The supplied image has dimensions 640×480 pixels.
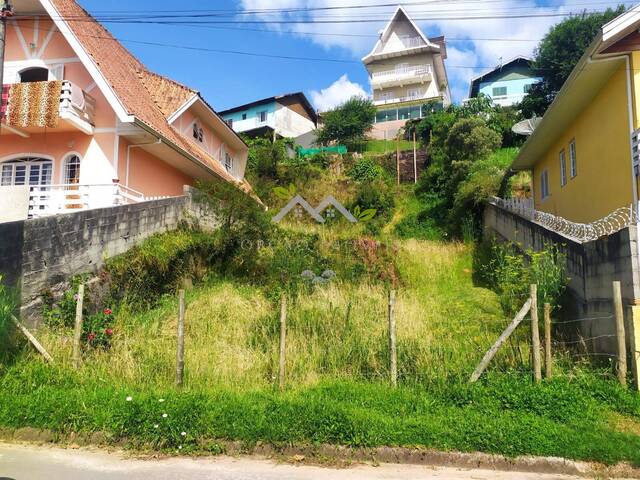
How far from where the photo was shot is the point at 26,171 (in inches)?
534

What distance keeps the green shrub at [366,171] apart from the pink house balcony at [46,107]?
16.7 m

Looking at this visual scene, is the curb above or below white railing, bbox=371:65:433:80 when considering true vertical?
below

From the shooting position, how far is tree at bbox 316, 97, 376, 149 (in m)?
32.9

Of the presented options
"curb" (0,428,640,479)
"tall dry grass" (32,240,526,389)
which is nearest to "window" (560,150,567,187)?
"tall dry grass" (32,240,526,389)

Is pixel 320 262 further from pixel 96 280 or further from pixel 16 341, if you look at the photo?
pixel 16 341

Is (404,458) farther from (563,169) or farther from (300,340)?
(563,169)

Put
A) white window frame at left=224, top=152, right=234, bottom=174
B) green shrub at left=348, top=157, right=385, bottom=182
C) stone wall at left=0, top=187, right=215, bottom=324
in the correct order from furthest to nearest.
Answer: green shrub at left=348, top=157, right=385, bottom=182 → white window frame at left=224, top=152, right=234, bottom=174 → stone wall at left=0, top=187, right=215, bottom=324

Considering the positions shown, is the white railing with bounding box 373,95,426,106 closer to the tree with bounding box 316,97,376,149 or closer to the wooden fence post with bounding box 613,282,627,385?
the tree with bounding box 316,97,376,149

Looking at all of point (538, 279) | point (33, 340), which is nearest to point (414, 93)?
point (538, 279)

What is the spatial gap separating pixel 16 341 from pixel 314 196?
66.7 ft

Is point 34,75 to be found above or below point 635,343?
above

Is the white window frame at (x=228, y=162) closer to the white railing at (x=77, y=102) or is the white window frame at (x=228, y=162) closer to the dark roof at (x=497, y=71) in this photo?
the white railing at (x=77, y=102)

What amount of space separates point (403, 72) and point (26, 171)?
1375 inches

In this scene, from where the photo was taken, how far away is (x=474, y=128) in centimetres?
2100
